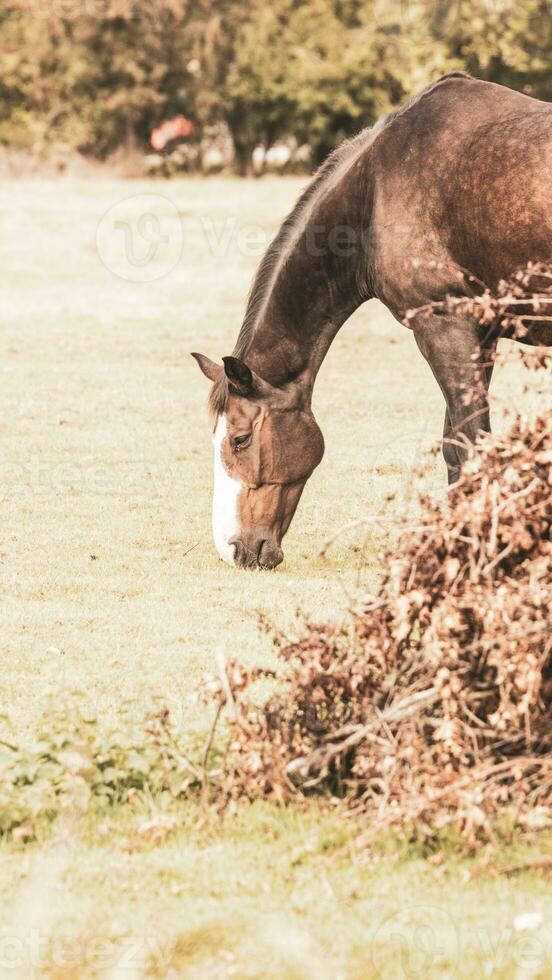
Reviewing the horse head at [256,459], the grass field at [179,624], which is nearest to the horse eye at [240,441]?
the horse head at [256,459]

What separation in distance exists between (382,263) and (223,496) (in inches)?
54.3

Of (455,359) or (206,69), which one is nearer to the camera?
(455,359)

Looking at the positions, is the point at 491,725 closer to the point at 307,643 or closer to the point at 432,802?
the point at 432,802

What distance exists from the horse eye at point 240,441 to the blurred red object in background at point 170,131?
4256cm

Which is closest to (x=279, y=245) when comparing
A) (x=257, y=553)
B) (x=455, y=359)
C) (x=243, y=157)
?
(x=455, y=359)

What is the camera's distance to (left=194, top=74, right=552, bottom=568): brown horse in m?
6.36

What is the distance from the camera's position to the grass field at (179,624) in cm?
346

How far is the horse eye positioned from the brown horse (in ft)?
0.04

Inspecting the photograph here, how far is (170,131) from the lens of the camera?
48125 mm

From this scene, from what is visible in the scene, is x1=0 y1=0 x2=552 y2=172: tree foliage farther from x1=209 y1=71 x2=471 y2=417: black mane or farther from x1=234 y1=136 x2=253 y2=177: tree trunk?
x1=209 y1=71 x2=471 y2=417: black mane

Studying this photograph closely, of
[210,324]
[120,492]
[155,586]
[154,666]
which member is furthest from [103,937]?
[210,324]

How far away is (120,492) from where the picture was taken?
29.2ft

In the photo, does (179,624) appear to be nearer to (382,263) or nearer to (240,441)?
(240,441)

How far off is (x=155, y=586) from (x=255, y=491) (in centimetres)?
69
